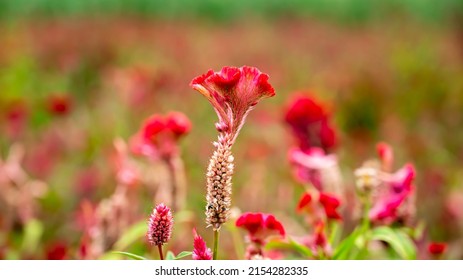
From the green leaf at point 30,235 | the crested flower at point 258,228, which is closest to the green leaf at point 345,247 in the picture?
the crested flower at point 258,228

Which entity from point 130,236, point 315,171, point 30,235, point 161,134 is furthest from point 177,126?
point 30,235

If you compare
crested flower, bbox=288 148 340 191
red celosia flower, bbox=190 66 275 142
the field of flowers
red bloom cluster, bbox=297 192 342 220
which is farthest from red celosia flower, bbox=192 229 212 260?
crested flower, bbox=288 148 340 191

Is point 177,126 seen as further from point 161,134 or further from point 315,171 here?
point 315,171

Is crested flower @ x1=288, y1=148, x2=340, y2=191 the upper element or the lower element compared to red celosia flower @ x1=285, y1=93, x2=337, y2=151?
lower

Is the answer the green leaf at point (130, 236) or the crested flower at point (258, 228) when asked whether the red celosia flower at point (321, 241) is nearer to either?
the crested flower at point (258, 228)

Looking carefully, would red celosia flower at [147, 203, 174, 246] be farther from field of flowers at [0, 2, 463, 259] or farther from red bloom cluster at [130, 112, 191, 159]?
red bloom cluster at [130, 112, 191, 159]

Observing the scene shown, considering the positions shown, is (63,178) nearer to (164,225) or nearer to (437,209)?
(437,209)
